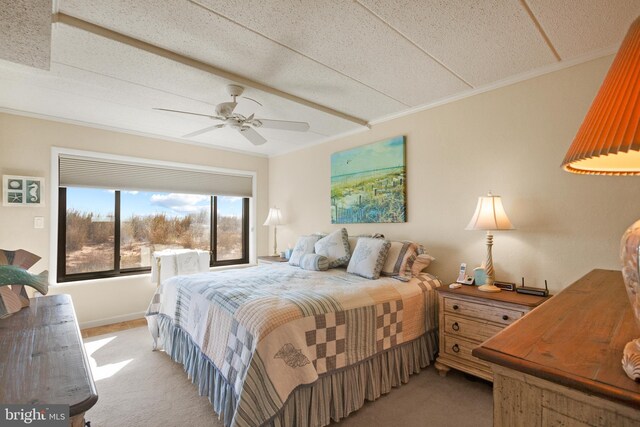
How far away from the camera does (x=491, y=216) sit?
7.72 ft

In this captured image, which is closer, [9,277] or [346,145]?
[9,277]

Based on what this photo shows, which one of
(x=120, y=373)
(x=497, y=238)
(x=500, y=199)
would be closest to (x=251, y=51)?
(x=500, y=199)

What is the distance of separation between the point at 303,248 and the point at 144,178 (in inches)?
93.5

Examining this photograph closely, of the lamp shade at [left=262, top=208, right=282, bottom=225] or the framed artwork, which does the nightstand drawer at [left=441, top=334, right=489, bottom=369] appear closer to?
the lamp shade at [left=262, top=208, right=282, bottom=225]

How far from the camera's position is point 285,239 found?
505cm

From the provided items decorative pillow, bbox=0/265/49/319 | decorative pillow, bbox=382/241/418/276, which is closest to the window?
decorative pillow, bbox=0/265/49/319

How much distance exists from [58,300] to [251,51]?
6.21 ft

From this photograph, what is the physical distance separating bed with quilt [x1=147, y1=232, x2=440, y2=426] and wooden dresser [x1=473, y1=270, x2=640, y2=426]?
3.82ft

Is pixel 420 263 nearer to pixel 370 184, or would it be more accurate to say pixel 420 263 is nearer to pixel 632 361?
pixel 370 184

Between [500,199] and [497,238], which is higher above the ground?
[500,199]

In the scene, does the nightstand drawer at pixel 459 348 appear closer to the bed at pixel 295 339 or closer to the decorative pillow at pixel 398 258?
the bed at pixel 295 339

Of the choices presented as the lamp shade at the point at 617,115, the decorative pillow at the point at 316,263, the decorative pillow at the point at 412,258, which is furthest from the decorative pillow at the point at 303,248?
the lamp shade at the point at 617,115

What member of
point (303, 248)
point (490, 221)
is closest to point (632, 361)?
point (490, 221)

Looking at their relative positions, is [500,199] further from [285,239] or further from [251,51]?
[285,239]
